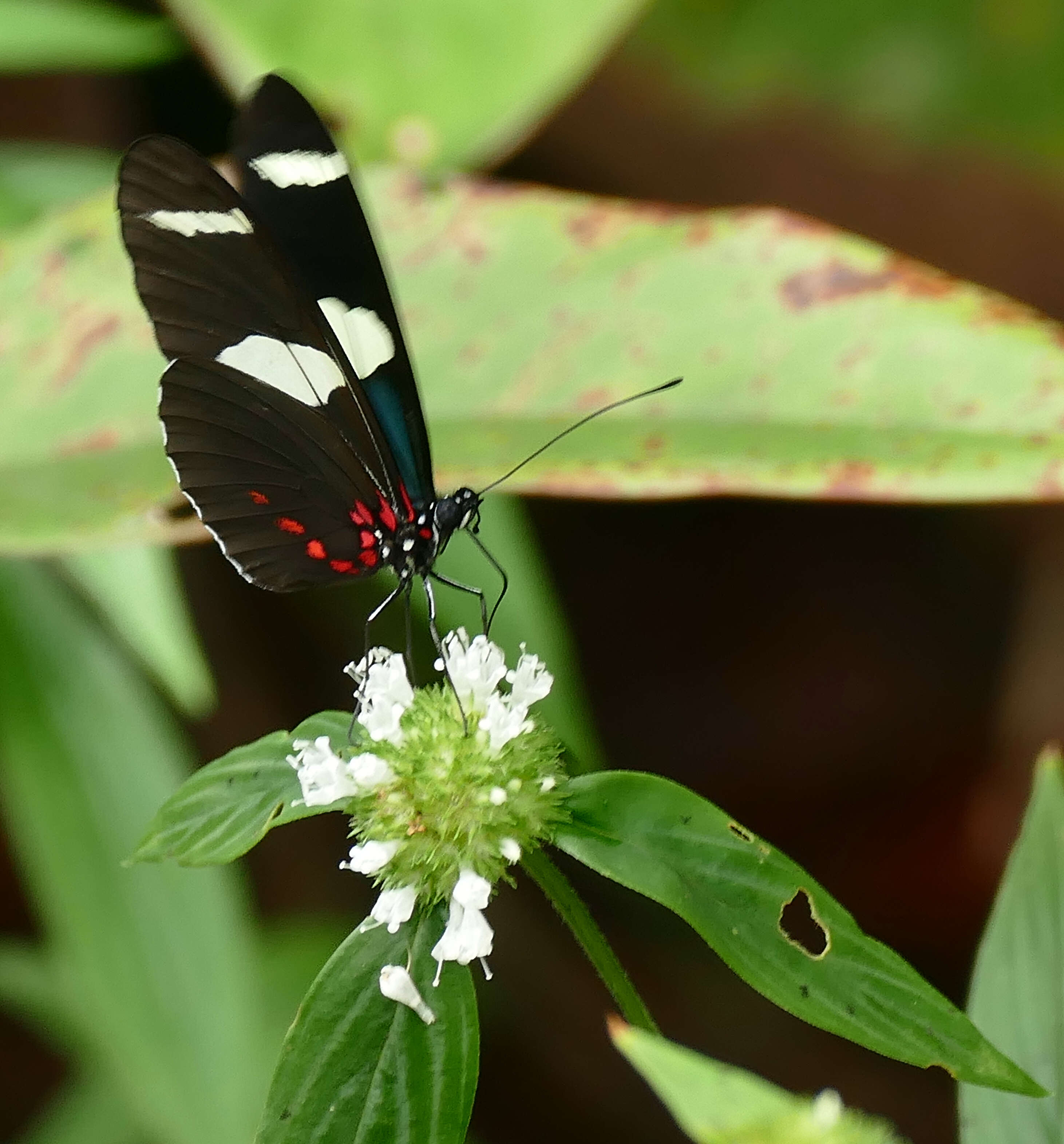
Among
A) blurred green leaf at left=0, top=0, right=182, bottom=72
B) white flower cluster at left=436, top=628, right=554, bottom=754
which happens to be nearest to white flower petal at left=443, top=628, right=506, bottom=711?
white flower cluster at left=436, top=628, right=554, bottom=754

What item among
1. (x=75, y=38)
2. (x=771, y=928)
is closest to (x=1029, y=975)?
(x=771, y=928)

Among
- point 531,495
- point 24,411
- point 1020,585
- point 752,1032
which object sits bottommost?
point 752,1032

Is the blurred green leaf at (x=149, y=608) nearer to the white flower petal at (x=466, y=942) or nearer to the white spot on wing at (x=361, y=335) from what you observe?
the white spot on wing at (x=361, y=335)

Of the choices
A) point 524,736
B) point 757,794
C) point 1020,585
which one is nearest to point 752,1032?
point 757,794

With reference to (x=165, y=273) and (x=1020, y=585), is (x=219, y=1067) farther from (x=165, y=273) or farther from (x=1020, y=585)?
(x=1020, y=585)

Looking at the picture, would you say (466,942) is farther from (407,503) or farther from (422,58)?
(422,58)

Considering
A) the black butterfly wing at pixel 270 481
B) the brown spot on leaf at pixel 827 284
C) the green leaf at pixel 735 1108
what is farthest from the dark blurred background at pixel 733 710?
the green leaf at pixel 735 1108
